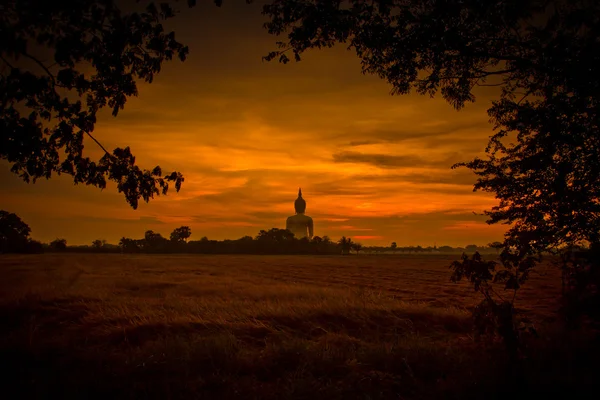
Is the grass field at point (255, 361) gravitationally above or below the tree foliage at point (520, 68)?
below

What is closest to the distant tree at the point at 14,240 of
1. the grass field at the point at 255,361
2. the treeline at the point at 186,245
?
the treeline at the point at 186,245

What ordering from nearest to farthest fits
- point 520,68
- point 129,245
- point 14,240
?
point 520,68
point 14,240
point 129,245

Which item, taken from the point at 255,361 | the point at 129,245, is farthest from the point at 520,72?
the point at 129,245

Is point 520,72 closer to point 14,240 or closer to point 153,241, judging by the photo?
point 14,240

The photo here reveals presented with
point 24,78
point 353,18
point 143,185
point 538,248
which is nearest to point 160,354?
point 143,185

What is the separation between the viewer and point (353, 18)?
6730mm

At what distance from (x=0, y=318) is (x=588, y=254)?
52.1 feet

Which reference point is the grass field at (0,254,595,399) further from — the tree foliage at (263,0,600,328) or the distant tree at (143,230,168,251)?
the distant tree at (143,230,168,251)

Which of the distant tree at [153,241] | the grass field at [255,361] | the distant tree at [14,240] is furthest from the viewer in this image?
the distant tree at [153,241]

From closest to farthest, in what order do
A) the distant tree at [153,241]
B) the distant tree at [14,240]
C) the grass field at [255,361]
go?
1. the grass field at [255,361]
2. the distant tree at [14,240]
3. the distant tree at [153,241]

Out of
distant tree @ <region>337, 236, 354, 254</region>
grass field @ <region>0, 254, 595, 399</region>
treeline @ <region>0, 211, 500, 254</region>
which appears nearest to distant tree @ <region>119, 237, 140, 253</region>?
treeline @ <region>0, 211, 500, 254</region>

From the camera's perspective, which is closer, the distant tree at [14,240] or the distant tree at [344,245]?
the distant tree at [14,240]

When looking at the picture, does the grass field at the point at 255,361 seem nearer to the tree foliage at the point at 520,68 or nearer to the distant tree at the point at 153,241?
the tree foliage at the point at 520,68

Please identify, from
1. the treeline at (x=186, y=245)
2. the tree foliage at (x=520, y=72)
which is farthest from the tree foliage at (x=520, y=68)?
the treeline at (x=186, y=245)
